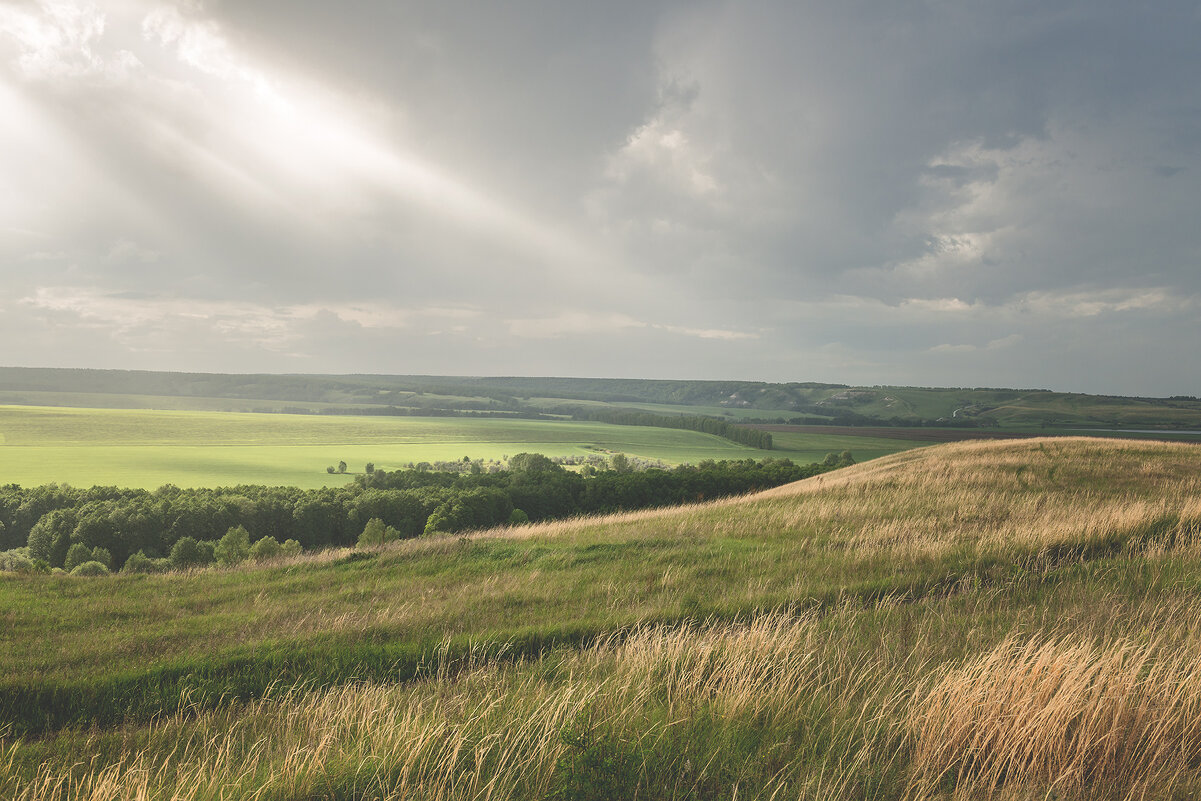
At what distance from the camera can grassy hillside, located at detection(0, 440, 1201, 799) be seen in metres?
3.96

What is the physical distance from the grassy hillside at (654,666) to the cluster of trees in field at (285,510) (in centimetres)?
3266

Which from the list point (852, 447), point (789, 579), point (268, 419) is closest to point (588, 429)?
point (852, 447)

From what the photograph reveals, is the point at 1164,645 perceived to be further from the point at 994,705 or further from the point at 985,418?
the point at 985,418

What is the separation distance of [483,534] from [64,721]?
13.7m

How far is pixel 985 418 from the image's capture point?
166 metres

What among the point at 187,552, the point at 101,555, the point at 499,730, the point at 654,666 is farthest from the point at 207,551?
the point at 499,730

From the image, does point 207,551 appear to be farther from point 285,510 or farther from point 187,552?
point 285,510

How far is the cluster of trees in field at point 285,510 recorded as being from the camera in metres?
51.0

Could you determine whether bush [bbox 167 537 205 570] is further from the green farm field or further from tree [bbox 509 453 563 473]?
tree [bbox 509 453 563 473]

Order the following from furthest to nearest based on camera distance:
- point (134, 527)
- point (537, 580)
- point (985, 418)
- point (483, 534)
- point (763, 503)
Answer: point (985, 418) → point (134, 527) → point (763, 503) → point (483, 534) → point (537, 580)

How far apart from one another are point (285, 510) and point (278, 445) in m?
87.0

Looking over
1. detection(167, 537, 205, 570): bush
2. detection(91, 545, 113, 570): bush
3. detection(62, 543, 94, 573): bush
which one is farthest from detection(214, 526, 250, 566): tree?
detection(62, 543, 94, 573): bush

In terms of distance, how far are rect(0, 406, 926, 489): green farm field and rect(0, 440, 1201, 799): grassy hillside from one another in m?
80.2

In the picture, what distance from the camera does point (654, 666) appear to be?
218 inches
